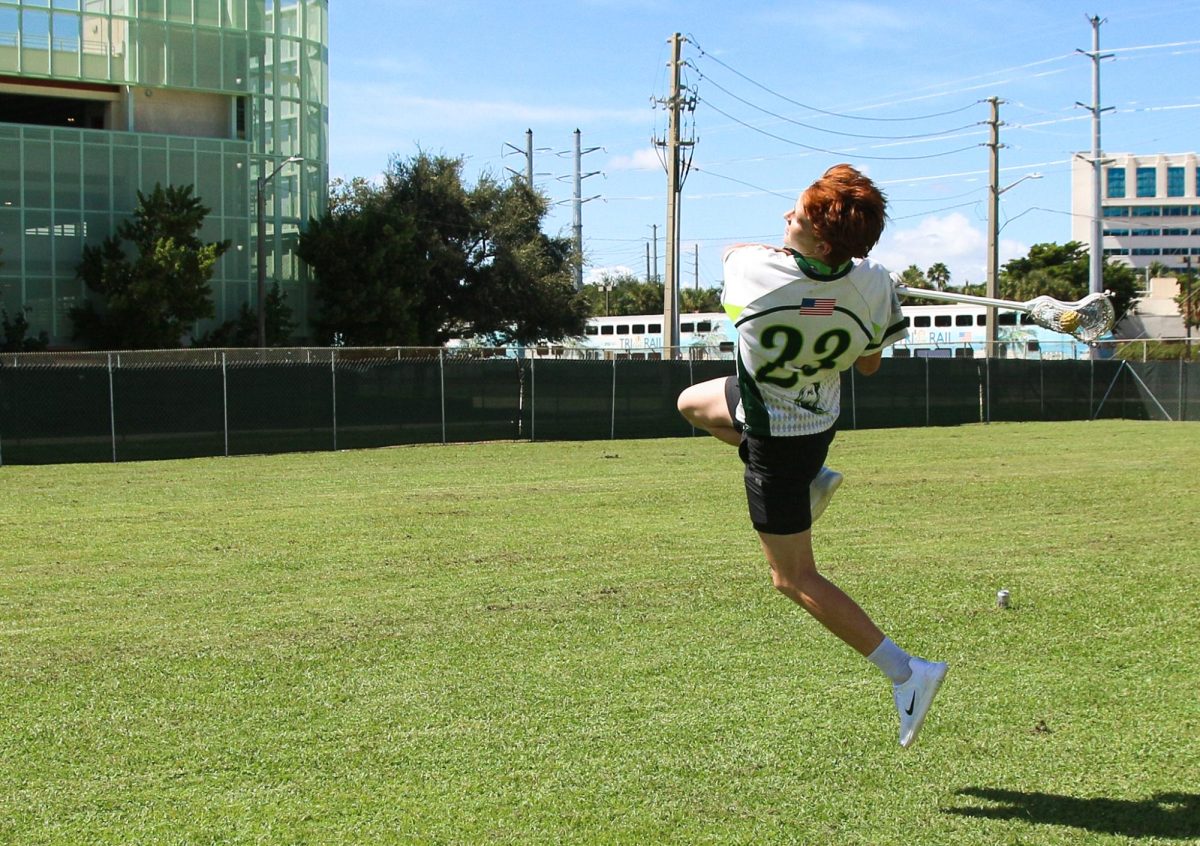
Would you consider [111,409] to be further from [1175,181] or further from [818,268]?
[1175,181]

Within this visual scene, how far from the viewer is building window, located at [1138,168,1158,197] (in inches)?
6220

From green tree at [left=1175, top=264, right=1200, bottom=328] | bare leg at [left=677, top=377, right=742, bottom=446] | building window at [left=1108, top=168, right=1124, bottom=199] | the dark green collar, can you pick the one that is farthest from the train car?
building window at [left=1108, top=168, right=1124, bottom=199]

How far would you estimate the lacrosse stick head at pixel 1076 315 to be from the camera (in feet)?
22.6

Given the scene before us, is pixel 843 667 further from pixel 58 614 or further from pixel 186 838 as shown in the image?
pixel 58 614

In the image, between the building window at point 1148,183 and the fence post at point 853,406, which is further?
the building window at point 1148,183

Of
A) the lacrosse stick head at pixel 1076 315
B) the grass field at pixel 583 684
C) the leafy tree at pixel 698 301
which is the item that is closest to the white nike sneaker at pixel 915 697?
the grass field at pixel 583 684

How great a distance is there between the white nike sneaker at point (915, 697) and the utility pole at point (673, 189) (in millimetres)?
33254

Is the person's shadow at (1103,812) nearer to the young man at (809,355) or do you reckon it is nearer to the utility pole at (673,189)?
the young man at (809,355)

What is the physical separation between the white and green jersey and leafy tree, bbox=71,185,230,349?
4005cm

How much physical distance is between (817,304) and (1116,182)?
168371 mm

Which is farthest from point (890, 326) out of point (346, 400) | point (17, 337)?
point (17, 337)

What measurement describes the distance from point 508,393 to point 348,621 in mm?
20837

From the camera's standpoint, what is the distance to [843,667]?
238 inches

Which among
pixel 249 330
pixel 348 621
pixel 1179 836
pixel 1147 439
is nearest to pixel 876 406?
pixel 1147 439
